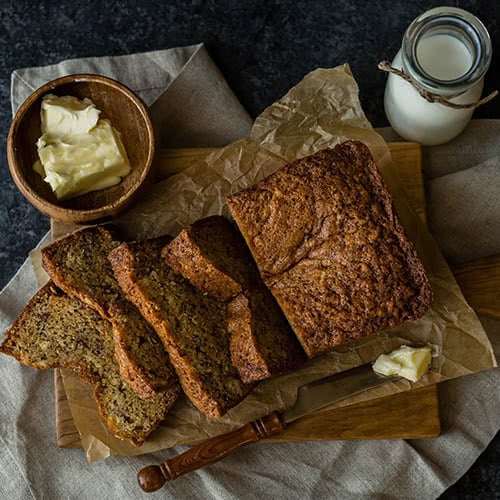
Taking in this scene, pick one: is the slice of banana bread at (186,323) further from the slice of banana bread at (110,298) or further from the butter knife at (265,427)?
the butter knife at (265,427)

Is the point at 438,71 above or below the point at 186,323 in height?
above

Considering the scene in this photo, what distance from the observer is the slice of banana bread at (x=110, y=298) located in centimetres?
353

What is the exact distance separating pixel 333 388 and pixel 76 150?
1.68 meters

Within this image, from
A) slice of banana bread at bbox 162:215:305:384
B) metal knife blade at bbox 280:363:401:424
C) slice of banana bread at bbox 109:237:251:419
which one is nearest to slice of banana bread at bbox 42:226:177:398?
slice of banana bread at bbox 109:237:251:419

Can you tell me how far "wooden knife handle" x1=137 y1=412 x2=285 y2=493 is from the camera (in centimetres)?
368

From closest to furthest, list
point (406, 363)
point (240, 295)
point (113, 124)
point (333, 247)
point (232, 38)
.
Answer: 1. point (333, 247)
2. point (240, 295)
3. point (406, 363)
4. point (113, 124)
5. point (232, 38)

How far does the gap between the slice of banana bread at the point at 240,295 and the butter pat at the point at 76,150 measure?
0.48 m

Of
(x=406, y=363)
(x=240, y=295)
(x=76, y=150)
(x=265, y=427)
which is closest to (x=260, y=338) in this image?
(x=240, y=295)

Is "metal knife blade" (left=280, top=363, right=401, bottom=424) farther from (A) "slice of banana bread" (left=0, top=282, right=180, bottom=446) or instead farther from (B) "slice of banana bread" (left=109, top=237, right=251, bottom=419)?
(A) "slice of banana bread" (left=0, top=282, right=180, bottom=446)

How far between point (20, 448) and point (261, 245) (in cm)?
168

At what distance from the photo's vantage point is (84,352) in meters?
3.73

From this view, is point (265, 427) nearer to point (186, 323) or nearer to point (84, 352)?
point (186, 323)

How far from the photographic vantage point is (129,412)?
3.71 m

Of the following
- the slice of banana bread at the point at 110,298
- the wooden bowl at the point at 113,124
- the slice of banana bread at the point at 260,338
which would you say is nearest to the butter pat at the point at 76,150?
the wooden bowl at the point at 113,124
